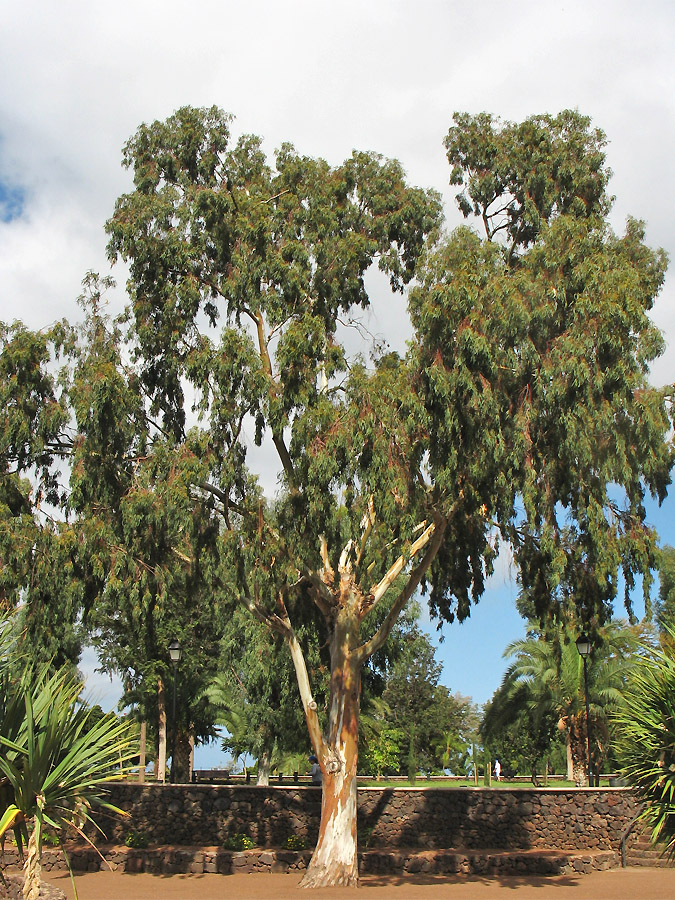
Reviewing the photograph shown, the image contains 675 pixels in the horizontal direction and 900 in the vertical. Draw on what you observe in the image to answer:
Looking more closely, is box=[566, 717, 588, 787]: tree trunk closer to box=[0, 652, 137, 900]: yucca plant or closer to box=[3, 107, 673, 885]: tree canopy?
box=[3, 107, 673, 885]: tree canopy

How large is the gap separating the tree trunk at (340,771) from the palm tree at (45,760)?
856cm

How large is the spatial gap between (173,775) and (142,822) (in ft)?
16.4

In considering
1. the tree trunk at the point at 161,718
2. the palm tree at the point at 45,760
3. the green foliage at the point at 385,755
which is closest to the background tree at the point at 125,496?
the palm tree at the point at 45,760

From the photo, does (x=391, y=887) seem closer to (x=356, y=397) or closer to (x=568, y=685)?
(x=356, y=397)

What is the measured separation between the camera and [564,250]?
14492 mm

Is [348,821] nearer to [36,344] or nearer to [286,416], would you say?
[286,416]

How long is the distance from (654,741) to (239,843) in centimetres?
1226

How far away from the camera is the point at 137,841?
18.9 m

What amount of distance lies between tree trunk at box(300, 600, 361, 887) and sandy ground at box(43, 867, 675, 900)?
42 centimetres

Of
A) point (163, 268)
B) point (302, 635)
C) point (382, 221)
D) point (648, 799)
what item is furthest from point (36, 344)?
point (648, 799)

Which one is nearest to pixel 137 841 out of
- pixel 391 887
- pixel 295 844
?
pixel 295 844

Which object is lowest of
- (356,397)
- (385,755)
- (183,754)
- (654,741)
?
(385,755)

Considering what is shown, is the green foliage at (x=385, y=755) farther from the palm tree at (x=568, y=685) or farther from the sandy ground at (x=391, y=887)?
the sandy ground at (x=391, y=887)

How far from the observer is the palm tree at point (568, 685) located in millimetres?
26188
